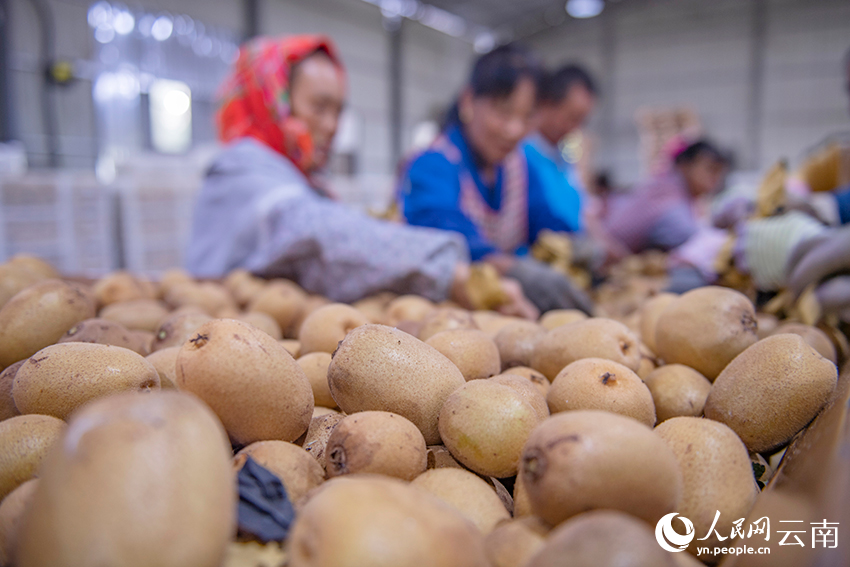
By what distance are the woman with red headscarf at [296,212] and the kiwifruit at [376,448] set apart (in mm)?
1268

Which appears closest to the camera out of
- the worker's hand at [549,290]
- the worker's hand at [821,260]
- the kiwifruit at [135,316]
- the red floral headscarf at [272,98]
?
the kiwifruit at [135,316]

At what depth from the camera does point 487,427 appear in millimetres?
808

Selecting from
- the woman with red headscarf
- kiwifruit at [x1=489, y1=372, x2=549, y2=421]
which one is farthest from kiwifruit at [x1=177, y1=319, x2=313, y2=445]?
the woman with red headscarf

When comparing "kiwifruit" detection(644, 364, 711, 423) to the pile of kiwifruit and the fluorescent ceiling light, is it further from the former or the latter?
the fluorescent ceiling light

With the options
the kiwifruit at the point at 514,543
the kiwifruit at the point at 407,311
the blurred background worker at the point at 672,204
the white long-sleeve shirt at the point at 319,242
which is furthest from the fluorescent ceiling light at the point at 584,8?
the kiwifruit at the point at 514,543

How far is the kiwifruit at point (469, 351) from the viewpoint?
1048 mm

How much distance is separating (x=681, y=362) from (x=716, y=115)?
13351mm

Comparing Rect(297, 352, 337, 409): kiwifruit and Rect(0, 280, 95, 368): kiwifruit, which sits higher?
Rect(0, 280, 95, 368): kiwifruit

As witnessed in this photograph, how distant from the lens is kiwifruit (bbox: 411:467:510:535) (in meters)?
0.72

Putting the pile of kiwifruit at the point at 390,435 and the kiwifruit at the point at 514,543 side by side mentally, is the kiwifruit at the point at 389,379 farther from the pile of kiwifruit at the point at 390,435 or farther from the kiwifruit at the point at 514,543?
the kiwifruit at the point at 514,543

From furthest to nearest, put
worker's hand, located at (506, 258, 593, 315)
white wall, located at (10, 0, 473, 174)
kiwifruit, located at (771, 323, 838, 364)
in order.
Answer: white wall, located at (10, 0, 473, 174) < worker's hand, located at (506, 258, 593, 315) < kiwifruit, located at (771, 323, 838, 364)

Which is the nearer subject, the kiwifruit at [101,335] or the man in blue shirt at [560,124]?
the kiwifruit at [101,335]

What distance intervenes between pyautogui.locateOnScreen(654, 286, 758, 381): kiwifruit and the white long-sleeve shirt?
1.07m

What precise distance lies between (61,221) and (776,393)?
4867 mm
